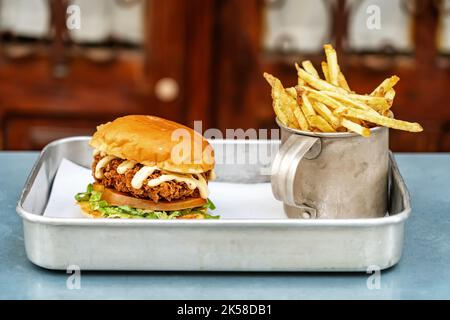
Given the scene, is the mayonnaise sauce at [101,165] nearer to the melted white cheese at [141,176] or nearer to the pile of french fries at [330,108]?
the melted white cheese at [141,176]

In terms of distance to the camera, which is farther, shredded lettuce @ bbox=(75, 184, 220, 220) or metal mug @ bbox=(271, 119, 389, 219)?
shredded lettuce @ bbox=(75, 184, 220, 220)

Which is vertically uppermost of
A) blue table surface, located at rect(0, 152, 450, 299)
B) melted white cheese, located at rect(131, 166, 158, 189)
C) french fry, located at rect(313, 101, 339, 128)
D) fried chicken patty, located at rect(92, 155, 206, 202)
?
french fry, located at rect(313, 101, 339, 128)

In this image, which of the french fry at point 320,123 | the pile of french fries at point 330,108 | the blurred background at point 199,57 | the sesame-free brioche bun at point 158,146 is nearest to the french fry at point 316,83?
the pile of french fries at point 330,108

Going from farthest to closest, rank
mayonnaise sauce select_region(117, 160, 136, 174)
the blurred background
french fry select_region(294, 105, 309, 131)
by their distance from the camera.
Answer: the blurred background → mayonnaise sauce select_region(117, 160, 136, 174) → french fry select_region(294, 105, 309, 131)

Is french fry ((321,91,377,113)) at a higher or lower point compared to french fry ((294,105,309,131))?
higher

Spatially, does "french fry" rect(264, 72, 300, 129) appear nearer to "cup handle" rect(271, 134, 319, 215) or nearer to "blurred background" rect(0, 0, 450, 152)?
"cup handle" rect(271, 134, 319, 215)

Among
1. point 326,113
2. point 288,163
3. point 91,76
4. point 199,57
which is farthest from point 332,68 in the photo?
point 91,76

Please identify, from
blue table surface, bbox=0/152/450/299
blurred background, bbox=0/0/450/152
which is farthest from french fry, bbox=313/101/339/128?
blurred background, bbox=0/0/450/152
